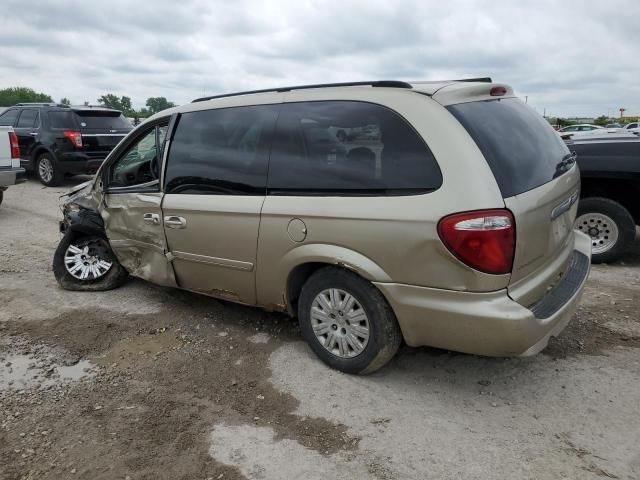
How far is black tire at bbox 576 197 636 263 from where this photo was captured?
5.31 meters

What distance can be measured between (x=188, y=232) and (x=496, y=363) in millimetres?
2362

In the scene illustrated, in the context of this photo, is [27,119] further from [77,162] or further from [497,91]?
[497,91]

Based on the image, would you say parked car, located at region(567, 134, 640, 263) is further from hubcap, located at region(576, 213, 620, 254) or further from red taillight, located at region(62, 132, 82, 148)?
red taillight, located at region(62, 132, 82, 148)

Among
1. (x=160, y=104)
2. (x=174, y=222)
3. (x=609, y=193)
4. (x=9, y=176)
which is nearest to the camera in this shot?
(x=174, y=222)

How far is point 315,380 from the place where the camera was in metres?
3.33

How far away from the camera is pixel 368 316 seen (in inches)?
121

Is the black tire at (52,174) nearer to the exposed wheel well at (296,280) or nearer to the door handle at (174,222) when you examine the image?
the door handle at (174,222)

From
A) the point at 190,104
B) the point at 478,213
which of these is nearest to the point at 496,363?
the point at 478,213

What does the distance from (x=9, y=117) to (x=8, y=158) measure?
4.94 metres

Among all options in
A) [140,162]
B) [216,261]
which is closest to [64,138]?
[140,162]

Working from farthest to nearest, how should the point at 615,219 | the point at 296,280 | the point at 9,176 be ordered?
the point at 9,176 → the point at 615,219 → the point at 296,280

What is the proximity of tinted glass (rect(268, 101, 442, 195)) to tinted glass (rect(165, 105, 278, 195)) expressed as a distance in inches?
5.4

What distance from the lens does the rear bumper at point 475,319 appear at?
8.79 feet

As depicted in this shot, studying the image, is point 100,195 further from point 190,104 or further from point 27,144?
point 27,144
